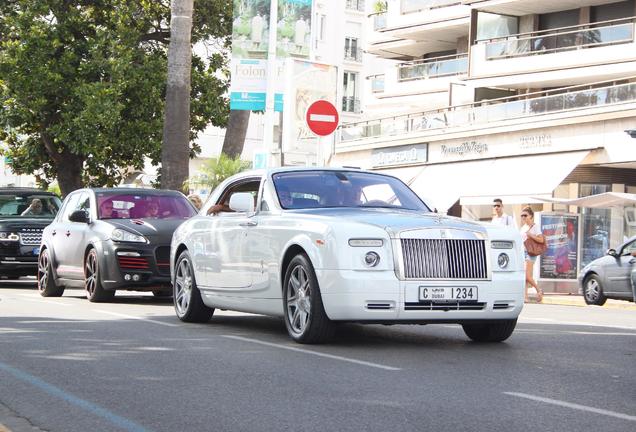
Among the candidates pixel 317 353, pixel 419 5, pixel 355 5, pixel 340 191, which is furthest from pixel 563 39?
pixel 355 5

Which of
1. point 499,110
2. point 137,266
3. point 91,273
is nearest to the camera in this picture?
point 137,266

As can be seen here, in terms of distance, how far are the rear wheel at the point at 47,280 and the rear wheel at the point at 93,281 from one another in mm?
1495

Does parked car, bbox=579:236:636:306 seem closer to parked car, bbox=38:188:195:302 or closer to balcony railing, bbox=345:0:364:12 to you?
parked car, bbox=38:188:195:302

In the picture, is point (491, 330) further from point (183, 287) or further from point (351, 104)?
point (351, 104)

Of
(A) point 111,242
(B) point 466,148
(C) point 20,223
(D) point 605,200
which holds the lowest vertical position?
(A) point 111,242

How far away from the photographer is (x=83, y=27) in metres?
38.0

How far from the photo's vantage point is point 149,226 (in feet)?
59.9

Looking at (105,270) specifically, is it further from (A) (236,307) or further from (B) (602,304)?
(B) (602,304)

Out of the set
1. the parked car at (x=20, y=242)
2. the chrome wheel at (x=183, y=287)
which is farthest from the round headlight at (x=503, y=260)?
the parked car at (x=20, y=242)

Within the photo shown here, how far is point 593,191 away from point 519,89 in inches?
398

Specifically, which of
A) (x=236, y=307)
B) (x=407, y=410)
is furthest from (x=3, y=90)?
(x=407, y=410)

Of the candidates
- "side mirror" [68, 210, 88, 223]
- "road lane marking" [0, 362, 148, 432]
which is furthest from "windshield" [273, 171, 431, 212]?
"side mirror" [68, 210, 88, 223]

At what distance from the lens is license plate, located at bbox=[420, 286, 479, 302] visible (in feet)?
36.9

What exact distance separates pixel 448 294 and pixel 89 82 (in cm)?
2775
